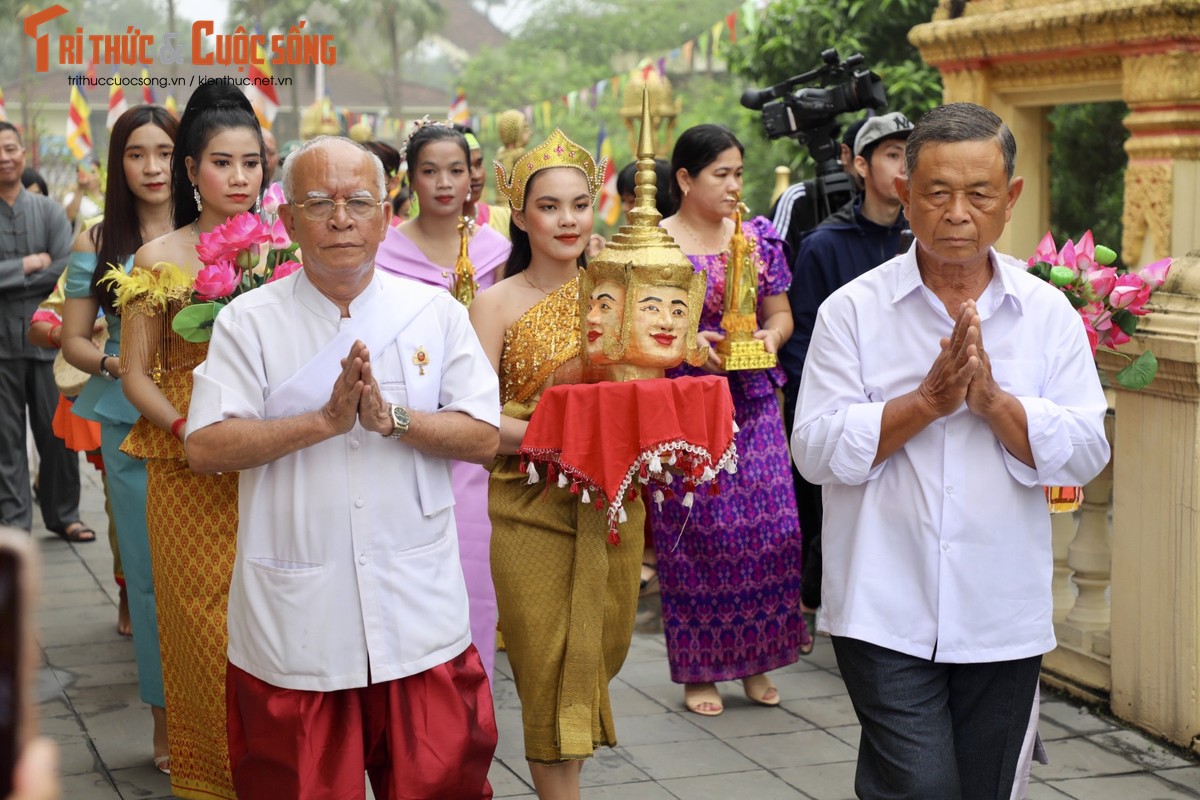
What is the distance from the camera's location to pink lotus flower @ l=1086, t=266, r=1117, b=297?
13.7ft

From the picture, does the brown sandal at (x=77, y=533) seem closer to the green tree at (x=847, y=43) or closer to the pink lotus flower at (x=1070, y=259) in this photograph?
the pink lotus flower at (x=1070, y=259)

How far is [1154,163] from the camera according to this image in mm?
7852

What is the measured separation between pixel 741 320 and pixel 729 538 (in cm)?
84

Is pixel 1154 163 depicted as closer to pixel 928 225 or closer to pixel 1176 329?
pixel 1176 329

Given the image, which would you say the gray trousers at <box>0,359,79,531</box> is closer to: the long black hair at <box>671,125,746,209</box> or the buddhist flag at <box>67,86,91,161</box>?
the long black hair at <box>671,125,746,209</box>

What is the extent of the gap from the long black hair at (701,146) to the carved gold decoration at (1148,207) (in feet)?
11.0

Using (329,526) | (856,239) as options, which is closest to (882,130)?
(856,239)

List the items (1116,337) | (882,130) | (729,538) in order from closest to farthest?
(1116,337) → (729,538) → (882,130)

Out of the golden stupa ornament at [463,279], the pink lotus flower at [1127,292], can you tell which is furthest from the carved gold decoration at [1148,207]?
the golden stupa ornament at [463,279]

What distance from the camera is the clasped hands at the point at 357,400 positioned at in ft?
9.82

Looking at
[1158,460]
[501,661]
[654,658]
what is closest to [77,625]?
[501,661]

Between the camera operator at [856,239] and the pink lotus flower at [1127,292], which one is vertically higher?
the camera operator at [856,239]

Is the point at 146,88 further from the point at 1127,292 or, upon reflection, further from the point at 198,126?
the point at 1127,292

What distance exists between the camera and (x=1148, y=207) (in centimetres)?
791
